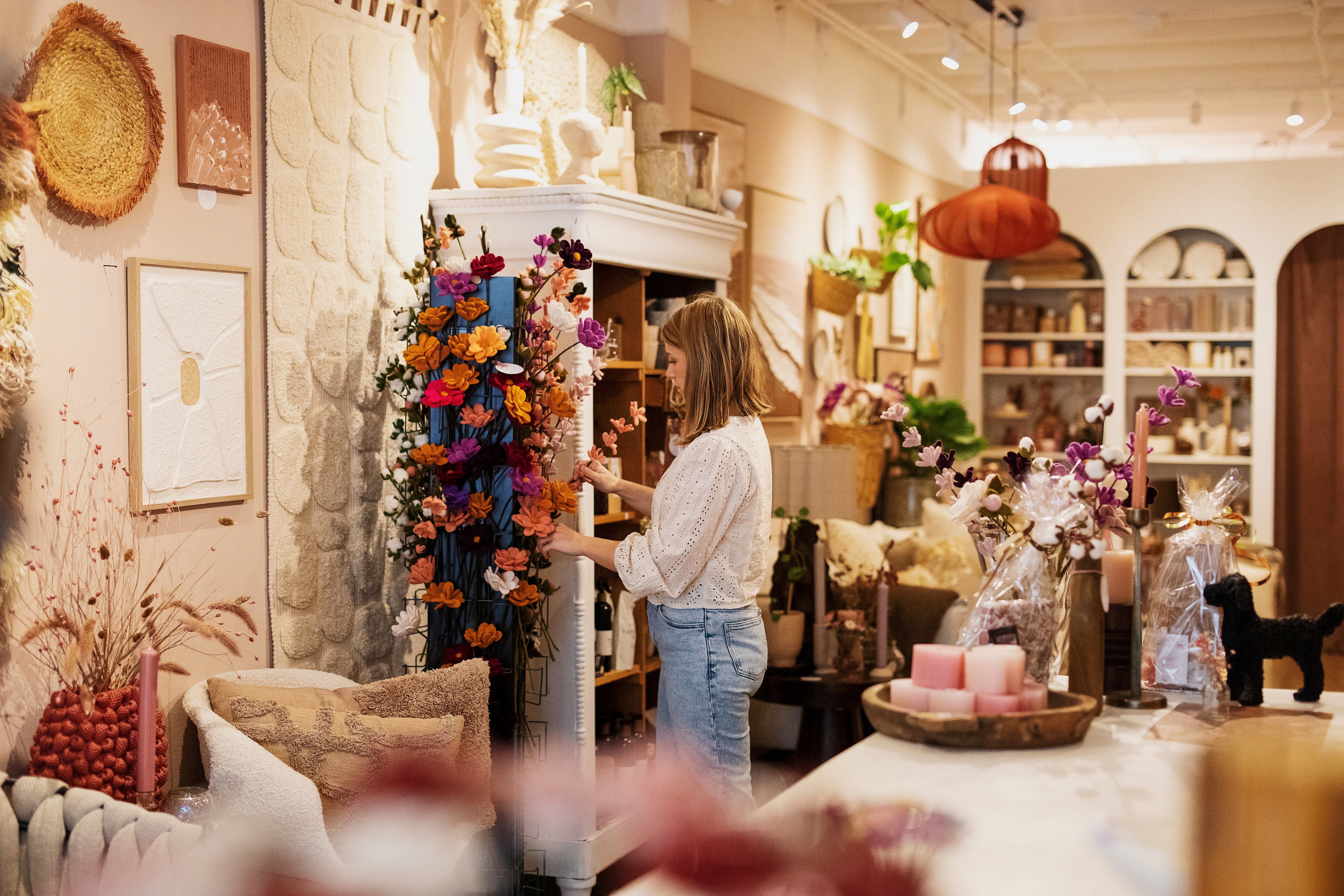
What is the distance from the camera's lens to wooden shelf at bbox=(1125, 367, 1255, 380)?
27.1 ft

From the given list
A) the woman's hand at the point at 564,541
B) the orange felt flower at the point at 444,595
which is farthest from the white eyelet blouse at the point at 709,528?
the orange felt flower at the point at 444,595

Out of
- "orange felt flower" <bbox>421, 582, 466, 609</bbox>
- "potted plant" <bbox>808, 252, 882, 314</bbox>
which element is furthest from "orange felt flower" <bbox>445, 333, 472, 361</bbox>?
"potted plant" <bbox>808, 252, 882, 314</bbox>

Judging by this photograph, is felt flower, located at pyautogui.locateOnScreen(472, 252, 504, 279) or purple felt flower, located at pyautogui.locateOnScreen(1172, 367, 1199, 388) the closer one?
purple felt flower, located at pyautogui.locateOnScreen(1172, 367, 1199, 388)

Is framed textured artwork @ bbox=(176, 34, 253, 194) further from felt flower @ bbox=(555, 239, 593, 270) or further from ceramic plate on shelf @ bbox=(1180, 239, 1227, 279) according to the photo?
ceramic plate on shelf @ bbox=(1180, 239, 1227, 279)

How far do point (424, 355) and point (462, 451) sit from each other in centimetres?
26

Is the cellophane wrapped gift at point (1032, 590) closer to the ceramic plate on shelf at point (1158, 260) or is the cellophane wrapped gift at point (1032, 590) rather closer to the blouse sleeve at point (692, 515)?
the blouse sleeve at point (692, 515)

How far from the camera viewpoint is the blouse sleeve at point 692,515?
2.57 m

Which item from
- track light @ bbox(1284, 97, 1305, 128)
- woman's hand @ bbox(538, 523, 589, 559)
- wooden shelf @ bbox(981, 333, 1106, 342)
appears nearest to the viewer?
woman's hand @ bbox(538, 523, 589, 559)

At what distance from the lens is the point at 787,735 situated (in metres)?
4.81

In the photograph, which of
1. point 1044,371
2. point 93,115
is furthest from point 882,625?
point 1044,371

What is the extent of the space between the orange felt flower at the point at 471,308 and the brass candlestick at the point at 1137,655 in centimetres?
163

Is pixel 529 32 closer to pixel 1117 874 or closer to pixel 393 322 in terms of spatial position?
pixel 393 322

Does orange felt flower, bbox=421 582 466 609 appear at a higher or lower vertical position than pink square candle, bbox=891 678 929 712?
lower

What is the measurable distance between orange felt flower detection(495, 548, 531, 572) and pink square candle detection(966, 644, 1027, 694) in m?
1.61
